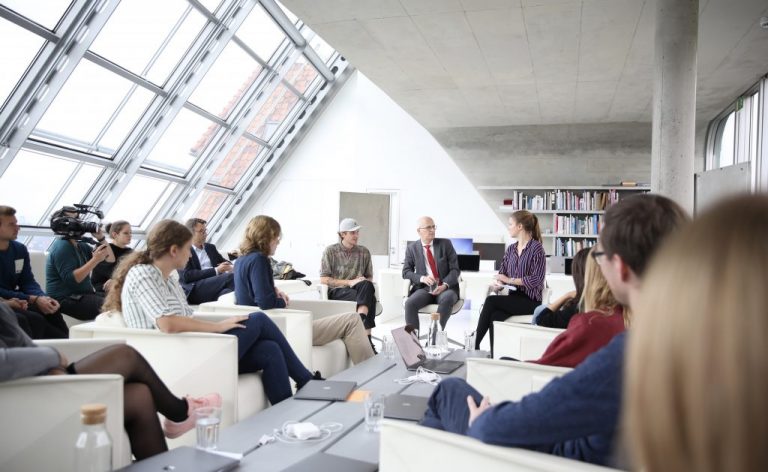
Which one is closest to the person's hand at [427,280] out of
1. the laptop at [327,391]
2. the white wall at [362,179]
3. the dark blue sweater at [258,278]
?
the dark blue sweater at [258,278]

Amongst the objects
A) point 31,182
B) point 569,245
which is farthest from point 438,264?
point 31,182

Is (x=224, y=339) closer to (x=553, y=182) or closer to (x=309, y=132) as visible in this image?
(x=553, y=182)

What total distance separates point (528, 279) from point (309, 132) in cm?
648

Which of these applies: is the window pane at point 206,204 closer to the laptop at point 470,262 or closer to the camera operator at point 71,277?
the laptop at point 470,262

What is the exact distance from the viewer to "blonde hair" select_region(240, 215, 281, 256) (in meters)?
3.68

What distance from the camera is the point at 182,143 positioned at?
796 cm

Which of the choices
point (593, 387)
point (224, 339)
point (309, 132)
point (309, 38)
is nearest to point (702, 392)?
point (593, 387)

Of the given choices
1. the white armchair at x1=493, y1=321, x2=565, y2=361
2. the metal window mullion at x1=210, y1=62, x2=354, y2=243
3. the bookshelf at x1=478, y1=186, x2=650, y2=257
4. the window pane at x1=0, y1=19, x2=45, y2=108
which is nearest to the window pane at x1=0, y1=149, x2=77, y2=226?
the window pane at x1=0, y1=19, x2=45, y2=108

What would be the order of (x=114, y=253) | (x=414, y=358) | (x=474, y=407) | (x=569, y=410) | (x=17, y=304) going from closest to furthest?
(x=569, y=410)
(x=474, y=407)
(x=414, y=358)
(x=17, y=304)
(x=114, y=253)

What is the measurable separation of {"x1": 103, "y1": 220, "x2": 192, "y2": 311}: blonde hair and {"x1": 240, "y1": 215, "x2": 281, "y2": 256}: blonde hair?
2.57ft

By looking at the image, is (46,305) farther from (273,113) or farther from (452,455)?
(273,113)

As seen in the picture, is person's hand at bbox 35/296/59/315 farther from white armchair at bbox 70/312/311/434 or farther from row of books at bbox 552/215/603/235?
row of books at bbox 552/215/603/235

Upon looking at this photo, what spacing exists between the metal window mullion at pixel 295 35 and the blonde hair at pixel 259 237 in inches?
177

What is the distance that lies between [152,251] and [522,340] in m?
1.87
